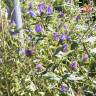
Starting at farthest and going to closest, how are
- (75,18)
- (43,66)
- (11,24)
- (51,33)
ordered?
1. (75,18)
2. (11,24)
3. (51,33)
4. (43,66)

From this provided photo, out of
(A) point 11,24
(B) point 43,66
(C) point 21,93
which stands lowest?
(C) point 21,93

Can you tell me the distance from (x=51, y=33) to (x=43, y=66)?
28cm

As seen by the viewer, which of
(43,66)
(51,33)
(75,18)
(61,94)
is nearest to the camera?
(61,94)

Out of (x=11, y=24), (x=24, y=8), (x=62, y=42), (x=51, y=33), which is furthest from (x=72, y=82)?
(x=24, y=8)

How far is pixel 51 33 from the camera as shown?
→ 105 inches

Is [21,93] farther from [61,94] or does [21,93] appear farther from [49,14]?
[49,14]

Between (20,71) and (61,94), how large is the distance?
33 cm

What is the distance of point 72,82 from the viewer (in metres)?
2.35

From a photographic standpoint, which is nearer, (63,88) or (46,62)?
(63,88)

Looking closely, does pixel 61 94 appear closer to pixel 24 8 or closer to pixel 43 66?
pixel 43 66

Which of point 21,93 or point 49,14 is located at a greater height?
point 49,14

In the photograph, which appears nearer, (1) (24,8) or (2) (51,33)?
(2) (51,33)

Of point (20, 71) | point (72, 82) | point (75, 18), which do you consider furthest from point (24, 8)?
point (72, 82)

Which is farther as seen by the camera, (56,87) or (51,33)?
(51,33)
